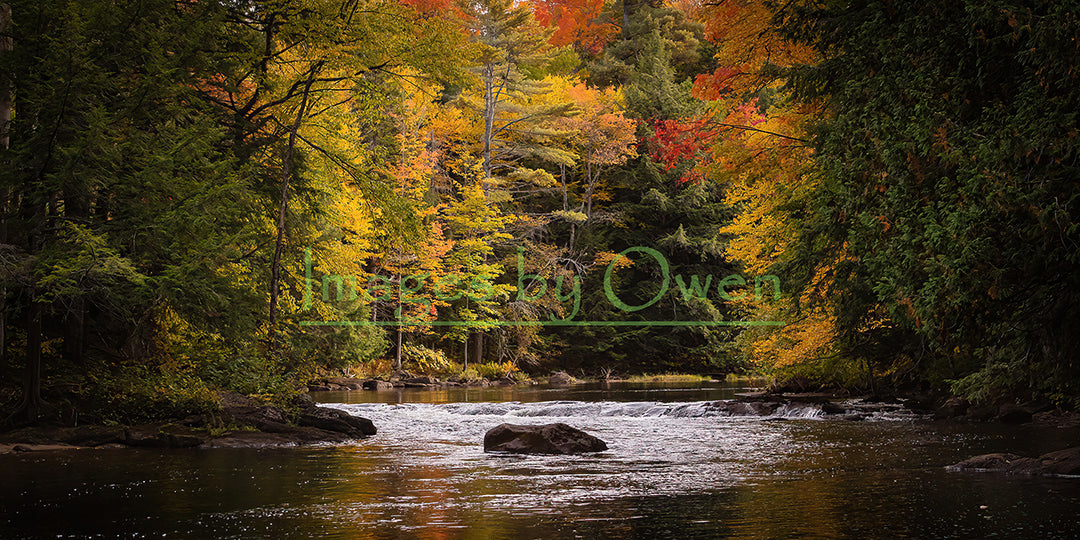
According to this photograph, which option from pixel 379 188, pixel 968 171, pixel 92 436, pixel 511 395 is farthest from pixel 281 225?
pixel 511 395

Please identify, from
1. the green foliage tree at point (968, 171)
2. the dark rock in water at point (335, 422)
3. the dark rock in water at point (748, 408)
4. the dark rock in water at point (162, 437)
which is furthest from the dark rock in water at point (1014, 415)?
the dark rock in water at point (162, 437)

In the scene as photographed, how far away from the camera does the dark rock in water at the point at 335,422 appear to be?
52.7ft

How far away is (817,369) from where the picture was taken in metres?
21.8

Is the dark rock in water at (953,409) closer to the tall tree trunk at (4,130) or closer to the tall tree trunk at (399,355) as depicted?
the tall tree trunk at (4,130)

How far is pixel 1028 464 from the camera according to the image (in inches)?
398

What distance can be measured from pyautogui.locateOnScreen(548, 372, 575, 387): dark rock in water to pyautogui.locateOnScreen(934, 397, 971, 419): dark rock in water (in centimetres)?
1978

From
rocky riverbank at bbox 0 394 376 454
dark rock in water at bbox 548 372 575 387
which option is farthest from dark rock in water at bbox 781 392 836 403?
dark rock in water at bbox 548 372 575 387

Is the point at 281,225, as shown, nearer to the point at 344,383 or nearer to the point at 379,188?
the point at 379,188

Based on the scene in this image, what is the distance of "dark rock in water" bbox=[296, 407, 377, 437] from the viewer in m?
16.1

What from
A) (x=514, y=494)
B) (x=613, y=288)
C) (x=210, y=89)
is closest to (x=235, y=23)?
(x=210, y=89)

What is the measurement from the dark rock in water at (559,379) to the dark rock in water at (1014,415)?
21.5 meters

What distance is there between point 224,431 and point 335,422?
88.3 inches

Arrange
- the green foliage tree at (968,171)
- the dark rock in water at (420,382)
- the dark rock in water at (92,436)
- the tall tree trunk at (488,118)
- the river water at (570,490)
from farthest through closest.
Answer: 1. the tall tree trunk at (488,118)
2. the dark rock in water at (420,382)
3. the dark rock in water at (92,436)
4. the green foliage tree at (968,171)
5. the river water at (570,490)

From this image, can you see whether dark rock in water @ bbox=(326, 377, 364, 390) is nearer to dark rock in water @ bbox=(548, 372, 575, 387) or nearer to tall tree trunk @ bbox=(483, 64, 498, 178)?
dark rock in water @ bbox=(548, 372, 575, 387)
